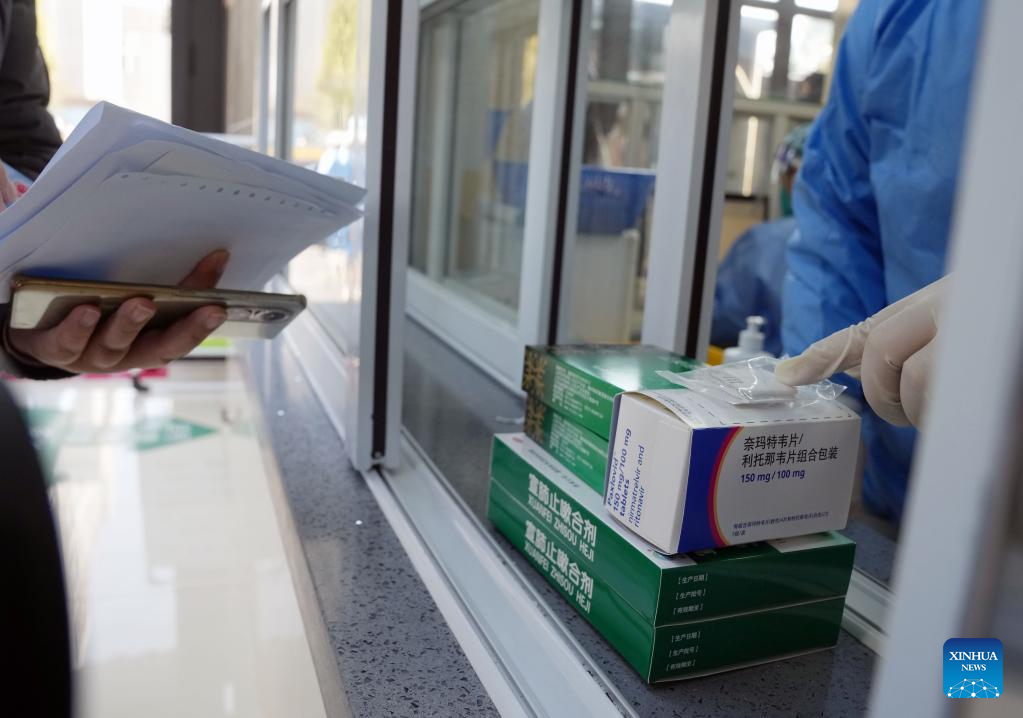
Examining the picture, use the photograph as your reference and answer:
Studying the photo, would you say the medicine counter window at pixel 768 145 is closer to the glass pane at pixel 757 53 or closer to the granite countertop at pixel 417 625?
the glass pane at pixel 757 53

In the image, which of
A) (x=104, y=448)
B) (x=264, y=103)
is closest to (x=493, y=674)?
(x=104, y=448)

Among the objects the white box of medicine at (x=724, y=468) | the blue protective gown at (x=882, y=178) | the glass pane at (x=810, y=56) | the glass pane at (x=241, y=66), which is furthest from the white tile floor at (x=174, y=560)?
the glass pane at (x=810, y=56)

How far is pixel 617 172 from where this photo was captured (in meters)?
1.61

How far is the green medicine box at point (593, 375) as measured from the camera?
685 mm

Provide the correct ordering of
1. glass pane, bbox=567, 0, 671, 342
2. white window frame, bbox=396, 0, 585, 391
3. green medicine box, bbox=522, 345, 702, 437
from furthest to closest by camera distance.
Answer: glass pane, bbox=567, 0, 671, 342 < white window frame, bbox=396, 0, 585, 391 < green medicine box, bbox=522, 345, 702, 437

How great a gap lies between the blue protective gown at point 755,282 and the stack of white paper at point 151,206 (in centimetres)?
138

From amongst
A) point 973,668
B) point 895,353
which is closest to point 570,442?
point 895,353

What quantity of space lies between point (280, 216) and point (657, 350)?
1.28 ft

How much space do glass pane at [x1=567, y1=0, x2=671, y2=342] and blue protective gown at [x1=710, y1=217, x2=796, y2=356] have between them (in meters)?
0.40

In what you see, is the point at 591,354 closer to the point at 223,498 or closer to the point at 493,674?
the point at 493,674

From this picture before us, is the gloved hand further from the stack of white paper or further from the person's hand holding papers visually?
the person's hand holding papers

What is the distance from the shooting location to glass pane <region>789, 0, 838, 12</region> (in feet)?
6.55

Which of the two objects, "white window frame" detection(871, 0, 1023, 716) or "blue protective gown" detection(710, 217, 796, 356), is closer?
"white window frame" detection(871, 0, 1023, 716)

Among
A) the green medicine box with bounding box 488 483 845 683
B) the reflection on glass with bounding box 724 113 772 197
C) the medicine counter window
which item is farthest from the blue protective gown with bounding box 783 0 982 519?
the reflection on glass with bounding box 724 113 772 197
